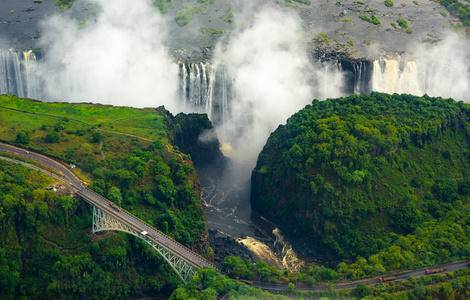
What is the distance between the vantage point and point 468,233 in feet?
443

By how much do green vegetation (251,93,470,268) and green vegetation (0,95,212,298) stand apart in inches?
683

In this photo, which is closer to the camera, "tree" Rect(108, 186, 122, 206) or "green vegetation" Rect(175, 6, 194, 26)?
"tree" Rect(108, 186, 122, 206)

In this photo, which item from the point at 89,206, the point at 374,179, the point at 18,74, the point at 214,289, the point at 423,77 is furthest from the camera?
the point at 423,77

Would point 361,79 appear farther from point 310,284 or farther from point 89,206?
point 89,206

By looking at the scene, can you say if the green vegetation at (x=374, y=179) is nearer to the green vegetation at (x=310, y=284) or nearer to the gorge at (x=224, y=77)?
the green vegetation at (x=310, y=284)

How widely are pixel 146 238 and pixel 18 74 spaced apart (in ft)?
216

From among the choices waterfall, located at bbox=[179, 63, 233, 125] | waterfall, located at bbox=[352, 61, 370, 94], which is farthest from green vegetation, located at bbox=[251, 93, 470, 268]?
waterfall, located at bbox=[179, 63, 233, 125]

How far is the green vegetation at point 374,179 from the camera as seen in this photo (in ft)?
448

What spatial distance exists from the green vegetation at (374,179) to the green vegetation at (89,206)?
56.9ft

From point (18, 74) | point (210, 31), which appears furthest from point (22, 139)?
point (210, 31)

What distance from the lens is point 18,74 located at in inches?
6905

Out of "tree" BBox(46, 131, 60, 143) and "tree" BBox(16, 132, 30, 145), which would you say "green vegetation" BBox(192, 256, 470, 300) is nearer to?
"tree" BBox(46, 131, 60, 143)

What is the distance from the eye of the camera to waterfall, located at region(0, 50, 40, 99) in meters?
175

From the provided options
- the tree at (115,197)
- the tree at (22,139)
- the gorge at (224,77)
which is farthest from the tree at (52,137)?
the gorge at (224,77)
